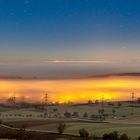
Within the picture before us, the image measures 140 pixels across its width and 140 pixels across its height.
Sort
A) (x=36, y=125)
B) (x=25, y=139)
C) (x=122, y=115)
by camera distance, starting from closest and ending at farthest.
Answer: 1. (x=25, y=139)
2. (x=36, y=125)
3. (x=122, y=115)

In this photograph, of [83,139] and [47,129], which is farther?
[47,129]

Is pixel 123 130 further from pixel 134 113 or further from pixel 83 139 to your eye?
pixel 134 113

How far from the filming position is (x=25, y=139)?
2657 inches

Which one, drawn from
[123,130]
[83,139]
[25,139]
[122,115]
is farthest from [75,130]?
[122,115]

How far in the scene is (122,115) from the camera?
18750 centimetres

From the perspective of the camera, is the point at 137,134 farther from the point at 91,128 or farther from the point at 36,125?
the point at 36,125

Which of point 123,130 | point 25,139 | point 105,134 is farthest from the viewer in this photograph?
point 123,130

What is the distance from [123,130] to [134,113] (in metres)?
82.8

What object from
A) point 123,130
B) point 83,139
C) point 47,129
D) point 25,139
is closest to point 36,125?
point 47,129

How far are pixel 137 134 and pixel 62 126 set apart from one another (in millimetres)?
22916

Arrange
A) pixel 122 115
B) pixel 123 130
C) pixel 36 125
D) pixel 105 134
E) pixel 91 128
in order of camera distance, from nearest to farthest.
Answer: pixel 105 134 → pixel 123 130 → pixel 91 128 → pixel 36 125 → pixel 122 115

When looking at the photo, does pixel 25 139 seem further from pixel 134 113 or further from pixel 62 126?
pixel 134 113

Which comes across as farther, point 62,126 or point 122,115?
point 122,115

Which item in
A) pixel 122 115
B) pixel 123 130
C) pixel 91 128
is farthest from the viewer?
pixel 122 115
